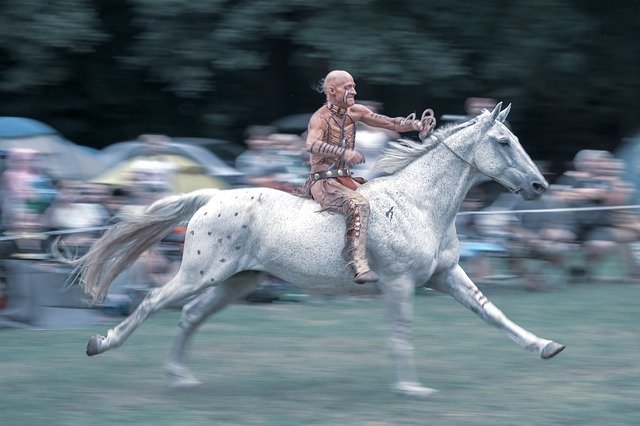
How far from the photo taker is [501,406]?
24.4 ft

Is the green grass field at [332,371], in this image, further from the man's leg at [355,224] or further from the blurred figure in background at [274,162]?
the blurred figure in background at [274,162]

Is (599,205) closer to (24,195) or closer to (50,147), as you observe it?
(24,195)

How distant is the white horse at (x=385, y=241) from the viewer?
780cm

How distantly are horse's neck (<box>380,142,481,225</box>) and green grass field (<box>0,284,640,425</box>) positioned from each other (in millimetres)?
1213

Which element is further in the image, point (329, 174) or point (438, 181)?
point (438, 181)

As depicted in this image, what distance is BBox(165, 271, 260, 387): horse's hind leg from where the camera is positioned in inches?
320

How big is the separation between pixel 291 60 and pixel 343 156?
439 inches

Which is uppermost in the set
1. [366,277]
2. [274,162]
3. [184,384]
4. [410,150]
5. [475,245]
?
[410,150]

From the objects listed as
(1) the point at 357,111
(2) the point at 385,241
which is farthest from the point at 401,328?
(1) the point at 357,111

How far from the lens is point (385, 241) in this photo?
7.79 metres

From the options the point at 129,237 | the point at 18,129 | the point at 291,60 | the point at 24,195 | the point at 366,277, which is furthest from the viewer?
the point at 291,60

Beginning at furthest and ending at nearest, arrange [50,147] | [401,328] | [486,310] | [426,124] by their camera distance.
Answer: [50,147] < [426,124] < [486,310] < [401,328]

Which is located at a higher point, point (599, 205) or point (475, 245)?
point (599, 205)

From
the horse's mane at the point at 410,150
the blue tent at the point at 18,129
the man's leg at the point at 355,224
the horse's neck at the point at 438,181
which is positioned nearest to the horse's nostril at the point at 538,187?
the horse's neck at the point at 438,181
